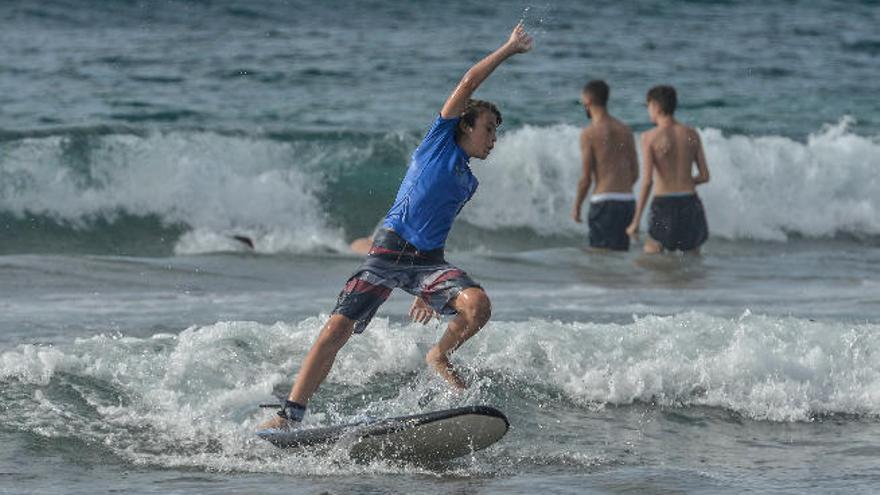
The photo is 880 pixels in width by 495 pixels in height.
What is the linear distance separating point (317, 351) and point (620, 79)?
1889cm

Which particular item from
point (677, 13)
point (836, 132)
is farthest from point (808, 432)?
point (677, 13)

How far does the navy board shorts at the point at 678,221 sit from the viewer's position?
14375mm

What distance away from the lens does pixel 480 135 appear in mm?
7840

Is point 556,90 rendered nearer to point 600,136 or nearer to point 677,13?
point 677,13

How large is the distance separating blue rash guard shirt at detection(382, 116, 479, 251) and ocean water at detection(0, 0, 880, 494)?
1054 mm

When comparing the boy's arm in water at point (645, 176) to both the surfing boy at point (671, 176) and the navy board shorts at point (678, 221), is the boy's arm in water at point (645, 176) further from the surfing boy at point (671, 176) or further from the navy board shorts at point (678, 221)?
the navy board shorts at point (678, 221)

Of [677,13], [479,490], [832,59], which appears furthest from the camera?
[677,13]

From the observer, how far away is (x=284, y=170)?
1956 cm

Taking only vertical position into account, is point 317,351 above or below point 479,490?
above

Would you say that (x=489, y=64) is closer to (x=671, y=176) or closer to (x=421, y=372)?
(x=421, y=372)

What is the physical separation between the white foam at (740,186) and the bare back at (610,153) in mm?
4784

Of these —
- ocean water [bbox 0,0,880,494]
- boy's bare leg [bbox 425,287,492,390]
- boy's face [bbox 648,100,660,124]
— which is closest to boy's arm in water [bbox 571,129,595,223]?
boy's face [bbox 648,100,660,124]

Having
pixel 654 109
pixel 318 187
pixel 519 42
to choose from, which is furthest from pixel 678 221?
pixel 519 42

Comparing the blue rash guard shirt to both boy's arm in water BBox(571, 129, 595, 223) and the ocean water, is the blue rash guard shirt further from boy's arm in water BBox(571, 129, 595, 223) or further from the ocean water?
boy's arm in water BBox(571, 129, 595, 223)
